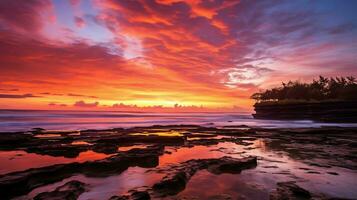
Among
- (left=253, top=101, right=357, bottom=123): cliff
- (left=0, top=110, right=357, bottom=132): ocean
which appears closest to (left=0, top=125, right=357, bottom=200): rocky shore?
(left=0, top=110, right=357, bottom=132): ocean

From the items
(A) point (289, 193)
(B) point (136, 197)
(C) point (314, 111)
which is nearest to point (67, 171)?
(B) point (136, 197)

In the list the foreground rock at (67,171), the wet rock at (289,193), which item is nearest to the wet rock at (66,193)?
the foreground rock at (67,171)

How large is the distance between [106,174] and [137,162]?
1826 mm

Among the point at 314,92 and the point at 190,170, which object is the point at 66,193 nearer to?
the point at 190,170

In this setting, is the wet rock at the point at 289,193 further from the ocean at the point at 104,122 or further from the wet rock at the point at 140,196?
the ocean at the point at 104,122

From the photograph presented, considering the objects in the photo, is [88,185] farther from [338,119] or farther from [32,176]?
[338,119]

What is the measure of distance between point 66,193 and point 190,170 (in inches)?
160

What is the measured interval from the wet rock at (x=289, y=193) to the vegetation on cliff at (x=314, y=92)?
155 ft

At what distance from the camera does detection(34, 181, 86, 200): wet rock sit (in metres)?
5.84

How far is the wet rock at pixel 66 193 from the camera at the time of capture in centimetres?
584

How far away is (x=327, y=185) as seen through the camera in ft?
23.7

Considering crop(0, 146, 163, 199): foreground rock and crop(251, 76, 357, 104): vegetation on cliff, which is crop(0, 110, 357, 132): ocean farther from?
crop(0, 146, 163, 199): foreground rock

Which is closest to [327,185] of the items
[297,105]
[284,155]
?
[284,155]

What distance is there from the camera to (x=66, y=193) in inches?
240
